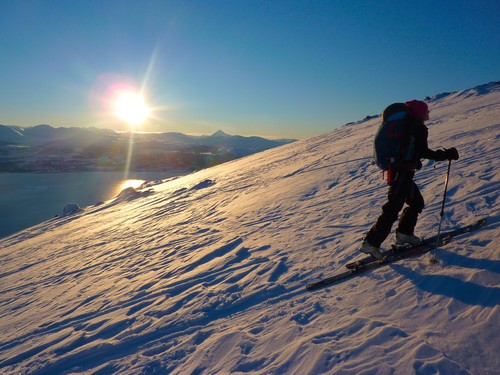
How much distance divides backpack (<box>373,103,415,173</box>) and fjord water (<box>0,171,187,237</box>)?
129 feet

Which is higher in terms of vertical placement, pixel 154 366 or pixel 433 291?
pixel 433 291

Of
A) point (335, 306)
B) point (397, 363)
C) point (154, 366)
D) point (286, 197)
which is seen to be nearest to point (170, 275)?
point (154, 366)

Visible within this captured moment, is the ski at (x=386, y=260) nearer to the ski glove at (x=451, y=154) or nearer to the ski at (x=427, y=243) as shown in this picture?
the ski at (x=427, y=243)

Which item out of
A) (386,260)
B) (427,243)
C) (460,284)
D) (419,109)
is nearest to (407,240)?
(427,243)

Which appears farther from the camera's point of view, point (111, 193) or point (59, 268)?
point (111, 193)

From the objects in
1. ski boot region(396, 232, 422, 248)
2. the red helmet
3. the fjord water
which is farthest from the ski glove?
the fjord water

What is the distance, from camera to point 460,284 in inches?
126

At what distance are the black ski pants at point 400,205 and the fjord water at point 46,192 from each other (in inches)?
1532

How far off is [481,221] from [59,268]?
9.12 metres

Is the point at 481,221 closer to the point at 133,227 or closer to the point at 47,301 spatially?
the point at 47,301

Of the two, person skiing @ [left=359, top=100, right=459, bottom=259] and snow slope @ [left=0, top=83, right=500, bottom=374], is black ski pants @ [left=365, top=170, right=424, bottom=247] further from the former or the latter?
snow slope @ [left=0, top=83, right=500, bottom=374]

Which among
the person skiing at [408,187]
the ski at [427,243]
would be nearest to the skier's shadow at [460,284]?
the ski at [427,243]

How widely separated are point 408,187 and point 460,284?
118 cm

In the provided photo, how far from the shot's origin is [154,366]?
10.4ft
